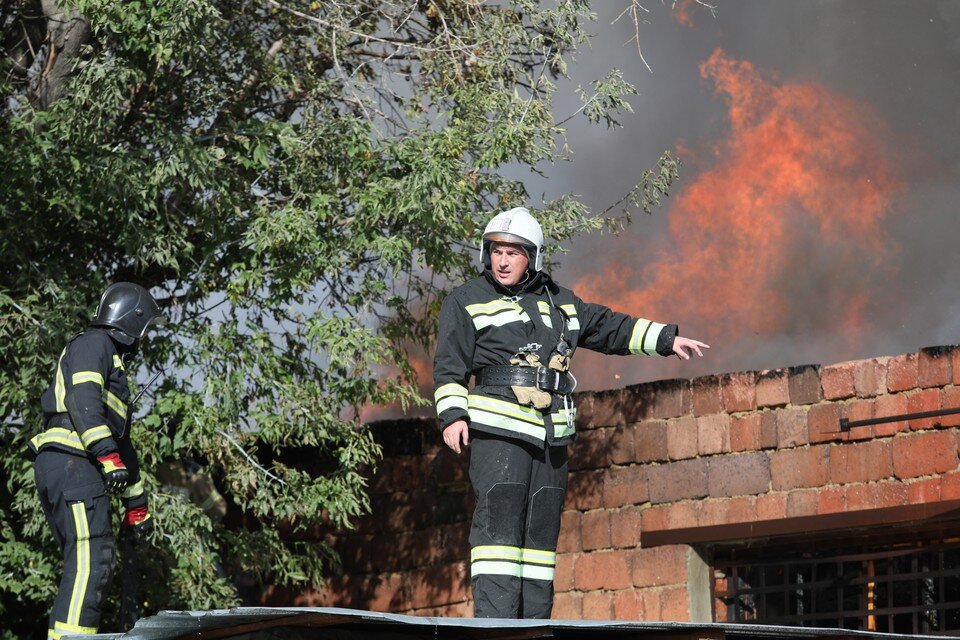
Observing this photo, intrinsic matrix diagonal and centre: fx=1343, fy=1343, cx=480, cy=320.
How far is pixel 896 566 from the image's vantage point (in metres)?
8.39

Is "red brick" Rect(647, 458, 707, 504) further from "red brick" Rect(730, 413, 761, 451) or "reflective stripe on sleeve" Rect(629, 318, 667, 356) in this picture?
"reflective stripe on sleeve" Rect(629, 318, 667, 356)

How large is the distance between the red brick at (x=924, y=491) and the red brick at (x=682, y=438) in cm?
148

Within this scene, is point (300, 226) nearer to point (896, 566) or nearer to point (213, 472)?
point (213, 472)

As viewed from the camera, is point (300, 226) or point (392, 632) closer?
point (392, 632)

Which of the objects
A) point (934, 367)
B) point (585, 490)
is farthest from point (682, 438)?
point (934, 367)

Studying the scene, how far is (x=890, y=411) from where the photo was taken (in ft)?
27.7

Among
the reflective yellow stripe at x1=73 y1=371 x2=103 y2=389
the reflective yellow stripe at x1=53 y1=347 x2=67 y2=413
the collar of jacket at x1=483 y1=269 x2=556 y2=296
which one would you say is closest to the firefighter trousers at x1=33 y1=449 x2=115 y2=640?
the reflective yellow stripe at x1=53 y1=347 x2=67 y2=413

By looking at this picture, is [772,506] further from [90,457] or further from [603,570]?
[90,457]

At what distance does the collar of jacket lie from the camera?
6.32m

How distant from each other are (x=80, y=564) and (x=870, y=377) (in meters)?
5.00

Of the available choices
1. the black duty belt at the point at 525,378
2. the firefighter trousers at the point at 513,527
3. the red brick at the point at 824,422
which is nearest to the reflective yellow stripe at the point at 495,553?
the firefighter trousers at the point at 513,527

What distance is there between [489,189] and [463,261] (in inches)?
20.9

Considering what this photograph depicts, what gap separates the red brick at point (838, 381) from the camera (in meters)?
8.63

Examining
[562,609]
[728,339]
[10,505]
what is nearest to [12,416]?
[10,505]
